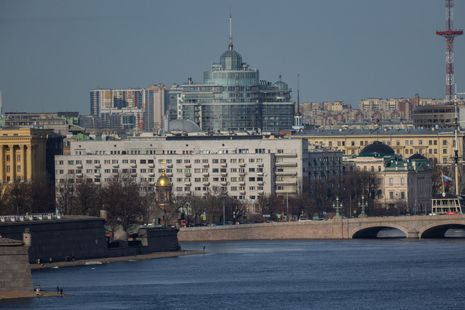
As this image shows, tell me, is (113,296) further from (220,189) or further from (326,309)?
(220,189)

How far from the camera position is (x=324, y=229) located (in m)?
172

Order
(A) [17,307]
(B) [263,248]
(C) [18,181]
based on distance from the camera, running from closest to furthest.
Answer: (A) [17,307] < (B) [263,248] < (C) [18,181]

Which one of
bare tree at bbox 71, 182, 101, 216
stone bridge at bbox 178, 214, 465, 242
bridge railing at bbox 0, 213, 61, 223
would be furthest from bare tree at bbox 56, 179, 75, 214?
bridge railing at bbox 0, 213, 61, 223

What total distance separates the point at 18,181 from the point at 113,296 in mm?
73060

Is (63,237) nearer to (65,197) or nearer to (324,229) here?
(324,229)

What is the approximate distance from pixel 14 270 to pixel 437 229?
2429 inches

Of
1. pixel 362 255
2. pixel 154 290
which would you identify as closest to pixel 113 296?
pixel 154 290

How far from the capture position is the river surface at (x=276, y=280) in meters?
114

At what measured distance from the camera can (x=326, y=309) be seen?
111438mm

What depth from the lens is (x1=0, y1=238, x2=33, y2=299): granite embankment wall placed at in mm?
115125

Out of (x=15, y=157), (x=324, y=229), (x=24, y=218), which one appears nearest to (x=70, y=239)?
(x=24, y=218)

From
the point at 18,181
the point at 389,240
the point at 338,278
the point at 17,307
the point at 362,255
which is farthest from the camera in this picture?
the point at 18,181

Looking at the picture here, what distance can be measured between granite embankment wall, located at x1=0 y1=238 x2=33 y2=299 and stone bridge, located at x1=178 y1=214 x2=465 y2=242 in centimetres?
5375

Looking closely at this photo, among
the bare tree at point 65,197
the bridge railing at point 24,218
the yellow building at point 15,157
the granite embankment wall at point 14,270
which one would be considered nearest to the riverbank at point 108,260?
the bridge railing at point 24,218
